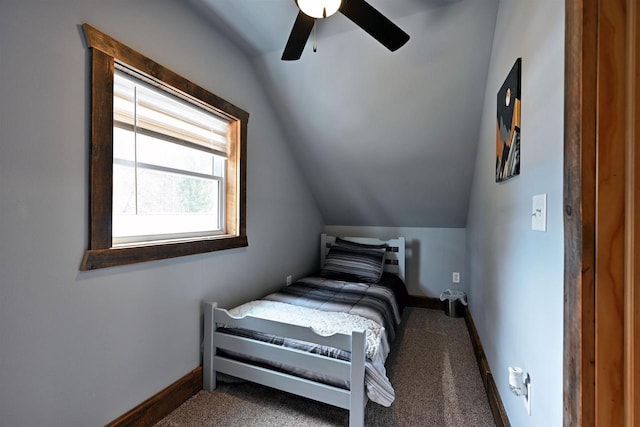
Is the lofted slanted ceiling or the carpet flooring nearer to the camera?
the carpet flooring

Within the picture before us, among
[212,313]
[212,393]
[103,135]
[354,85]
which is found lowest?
[212,393]

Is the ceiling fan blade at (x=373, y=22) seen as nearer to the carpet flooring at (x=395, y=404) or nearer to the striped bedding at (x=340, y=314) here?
the striped bedding at (x=340, y=314)

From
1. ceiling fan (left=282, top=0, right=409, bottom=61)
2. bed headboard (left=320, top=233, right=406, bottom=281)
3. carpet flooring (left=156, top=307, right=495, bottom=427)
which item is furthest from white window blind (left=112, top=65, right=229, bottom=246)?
bed headboard (left=320, top=233, right=406, bottom=281)

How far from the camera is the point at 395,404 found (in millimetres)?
1665

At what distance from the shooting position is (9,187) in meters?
0.99

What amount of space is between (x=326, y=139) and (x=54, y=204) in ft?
6.71

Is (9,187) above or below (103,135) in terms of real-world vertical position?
below

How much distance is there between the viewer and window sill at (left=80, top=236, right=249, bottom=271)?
4.01ft

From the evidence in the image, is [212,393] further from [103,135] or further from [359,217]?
[359,217]

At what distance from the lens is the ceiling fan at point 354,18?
1289mm

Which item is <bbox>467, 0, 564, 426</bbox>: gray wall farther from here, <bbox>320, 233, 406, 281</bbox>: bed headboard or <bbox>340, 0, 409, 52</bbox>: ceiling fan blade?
<bbox>320, 233, 406, 281</bbox>: bed headboard

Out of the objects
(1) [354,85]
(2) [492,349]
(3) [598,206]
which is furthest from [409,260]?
(3) [598,206]

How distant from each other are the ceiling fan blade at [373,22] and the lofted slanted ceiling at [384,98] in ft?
1.37

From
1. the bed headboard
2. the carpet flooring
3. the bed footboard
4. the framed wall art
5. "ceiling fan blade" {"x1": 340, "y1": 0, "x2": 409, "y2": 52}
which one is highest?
"ceiling fan blade" {"x1": 340, "y1": 0, "x2": 409, "y2": 52}
